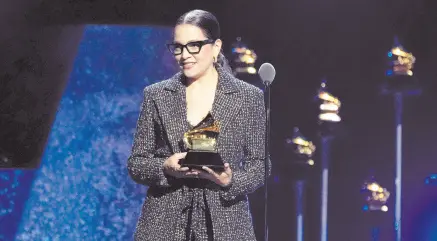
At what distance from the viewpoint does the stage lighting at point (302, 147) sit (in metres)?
4.89

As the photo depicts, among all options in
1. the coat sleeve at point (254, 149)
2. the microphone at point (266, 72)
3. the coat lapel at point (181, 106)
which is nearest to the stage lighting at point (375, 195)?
the microphone at point (266, 72)

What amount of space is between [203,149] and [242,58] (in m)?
2.66

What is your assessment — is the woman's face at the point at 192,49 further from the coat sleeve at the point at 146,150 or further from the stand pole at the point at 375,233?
the stand pole at the point at 375,233

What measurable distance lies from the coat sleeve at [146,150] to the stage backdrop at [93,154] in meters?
2.12

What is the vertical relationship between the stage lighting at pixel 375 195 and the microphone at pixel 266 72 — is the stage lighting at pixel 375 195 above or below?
below

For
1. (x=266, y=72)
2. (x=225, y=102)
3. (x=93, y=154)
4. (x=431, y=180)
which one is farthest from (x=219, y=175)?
(x=431, y=180)

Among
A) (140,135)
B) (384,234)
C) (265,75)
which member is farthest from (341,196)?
(140,135)

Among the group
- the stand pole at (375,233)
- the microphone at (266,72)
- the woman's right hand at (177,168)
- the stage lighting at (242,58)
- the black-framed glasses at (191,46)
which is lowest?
the stand pole at (375,233)

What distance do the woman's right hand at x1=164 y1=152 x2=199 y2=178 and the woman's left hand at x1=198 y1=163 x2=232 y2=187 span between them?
31 mm

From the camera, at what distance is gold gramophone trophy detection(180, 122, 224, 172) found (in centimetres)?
214

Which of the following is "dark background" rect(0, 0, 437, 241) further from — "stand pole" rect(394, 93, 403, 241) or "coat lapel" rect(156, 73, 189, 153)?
→ "coat lapel" rect(156, 73, 189, 153)

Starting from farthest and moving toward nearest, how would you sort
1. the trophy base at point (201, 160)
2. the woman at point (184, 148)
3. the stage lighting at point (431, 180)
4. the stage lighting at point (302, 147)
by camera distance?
the stage lighting at point (431, 180) < the stage lighting at point (302, 147) < the woman at point (184, 148) < the trophy base at point (201, 160)

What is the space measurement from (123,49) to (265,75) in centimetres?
207

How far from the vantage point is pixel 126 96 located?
457 cm
